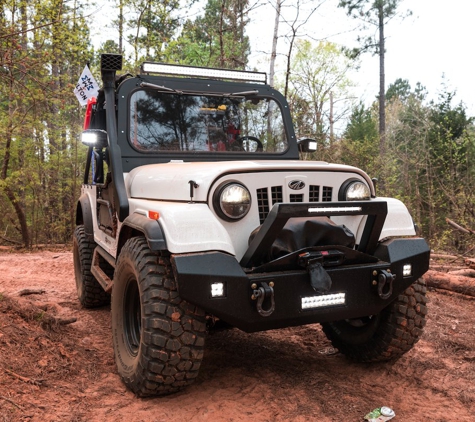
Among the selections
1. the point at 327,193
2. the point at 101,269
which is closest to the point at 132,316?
the point at 101,269

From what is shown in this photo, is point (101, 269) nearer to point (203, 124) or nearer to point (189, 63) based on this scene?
point (203, 124)

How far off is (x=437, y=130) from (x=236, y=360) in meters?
17.1

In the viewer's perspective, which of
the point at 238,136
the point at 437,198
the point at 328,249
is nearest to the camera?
the point at 328,249

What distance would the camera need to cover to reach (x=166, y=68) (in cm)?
394

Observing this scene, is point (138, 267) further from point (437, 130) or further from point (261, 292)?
point (437, 130)

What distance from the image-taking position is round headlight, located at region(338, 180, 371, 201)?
3.10 m

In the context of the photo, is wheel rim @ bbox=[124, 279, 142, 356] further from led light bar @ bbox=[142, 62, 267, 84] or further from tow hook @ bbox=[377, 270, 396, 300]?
led light bar @ bbox=[142, 62, 267, 84]

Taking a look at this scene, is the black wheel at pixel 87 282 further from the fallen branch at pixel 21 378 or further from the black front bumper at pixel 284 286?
the black front bumper at pixel 284 286

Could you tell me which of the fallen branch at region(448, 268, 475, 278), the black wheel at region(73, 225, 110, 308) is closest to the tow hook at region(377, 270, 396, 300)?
the black wheel at region(73, 225, 110, 308)

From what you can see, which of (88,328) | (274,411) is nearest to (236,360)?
(274,411)

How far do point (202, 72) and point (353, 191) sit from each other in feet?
6.13

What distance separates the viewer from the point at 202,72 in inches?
162

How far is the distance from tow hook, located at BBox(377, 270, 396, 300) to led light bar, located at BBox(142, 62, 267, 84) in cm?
237

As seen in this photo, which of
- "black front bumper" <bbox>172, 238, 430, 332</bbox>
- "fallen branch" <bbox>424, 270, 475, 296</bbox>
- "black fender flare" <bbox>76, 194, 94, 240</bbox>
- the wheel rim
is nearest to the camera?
"black front bumper" <bbox>172, 238, 430, 332</bbox>
